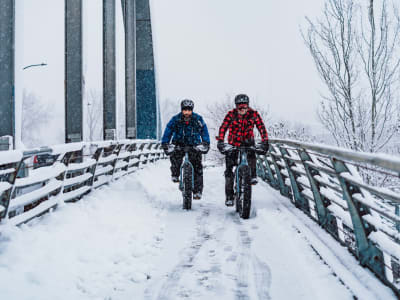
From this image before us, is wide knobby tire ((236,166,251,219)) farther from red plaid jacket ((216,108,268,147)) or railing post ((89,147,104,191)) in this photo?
railing post ((89,147,104,191))

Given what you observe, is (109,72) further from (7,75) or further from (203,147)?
(203,147)

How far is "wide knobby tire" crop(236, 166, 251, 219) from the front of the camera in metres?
5.74

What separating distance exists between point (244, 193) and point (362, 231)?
2.44 m

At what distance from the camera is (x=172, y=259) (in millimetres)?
3957

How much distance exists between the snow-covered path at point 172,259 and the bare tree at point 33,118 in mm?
59057

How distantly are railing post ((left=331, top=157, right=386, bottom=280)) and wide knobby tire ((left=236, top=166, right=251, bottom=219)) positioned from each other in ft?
7.22

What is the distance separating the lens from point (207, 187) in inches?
389

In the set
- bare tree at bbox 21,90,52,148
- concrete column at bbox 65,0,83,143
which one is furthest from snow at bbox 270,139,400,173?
bare tree at bbox 21,90,52,148

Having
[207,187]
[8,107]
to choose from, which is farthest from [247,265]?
[207,187]

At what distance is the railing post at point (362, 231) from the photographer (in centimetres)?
325

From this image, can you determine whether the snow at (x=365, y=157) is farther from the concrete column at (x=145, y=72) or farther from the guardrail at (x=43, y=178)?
the concrete column at (x=145, y=72)

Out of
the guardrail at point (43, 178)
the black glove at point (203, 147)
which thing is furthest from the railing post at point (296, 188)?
the guardrail at point (43, 178)

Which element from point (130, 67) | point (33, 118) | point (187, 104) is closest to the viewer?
point (187, 104)

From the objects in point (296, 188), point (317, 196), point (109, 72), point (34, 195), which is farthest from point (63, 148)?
point (109, 72)
